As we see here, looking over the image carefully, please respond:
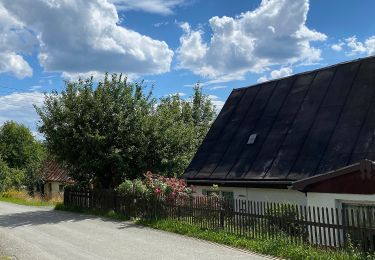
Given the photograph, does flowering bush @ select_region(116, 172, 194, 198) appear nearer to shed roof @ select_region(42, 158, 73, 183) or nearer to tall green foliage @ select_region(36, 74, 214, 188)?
tall green foliage @ select_region(36, 74, 214, 188)

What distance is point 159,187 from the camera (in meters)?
17.6

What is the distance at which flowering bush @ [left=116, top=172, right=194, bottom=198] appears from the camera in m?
17.1

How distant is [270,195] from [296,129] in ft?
9.20

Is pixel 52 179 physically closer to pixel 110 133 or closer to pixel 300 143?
pixel 110 133

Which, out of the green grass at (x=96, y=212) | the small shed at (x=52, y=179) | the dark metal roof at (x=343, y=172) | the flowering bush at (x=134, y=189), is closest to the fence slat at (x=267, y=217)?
the flowering bush at (x=134, y=189)

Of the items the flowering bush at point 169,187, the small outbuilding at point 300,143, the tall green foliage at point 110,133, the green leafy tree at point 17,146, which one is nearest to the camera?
the small outbuilding at point 300,143

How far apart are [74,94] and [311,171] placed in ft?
43.7

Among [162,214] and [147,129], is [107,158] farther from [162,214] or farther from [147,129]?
[162,214]

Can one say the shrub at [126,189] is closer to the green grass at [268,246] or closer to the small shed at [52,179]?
the green grass at [268,246]

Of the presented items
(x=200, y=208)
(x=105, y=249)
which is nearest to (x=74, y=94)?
(x=200, y=208)

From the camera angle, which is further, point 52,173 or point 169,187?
point 52,173

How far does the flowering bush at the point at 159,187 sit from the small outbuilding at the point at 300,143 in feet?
3.38

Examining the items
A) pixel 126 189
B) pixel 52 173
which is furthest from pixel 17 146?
pixel 126 189

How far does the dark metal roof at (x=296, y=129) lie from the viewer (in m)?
14.6
